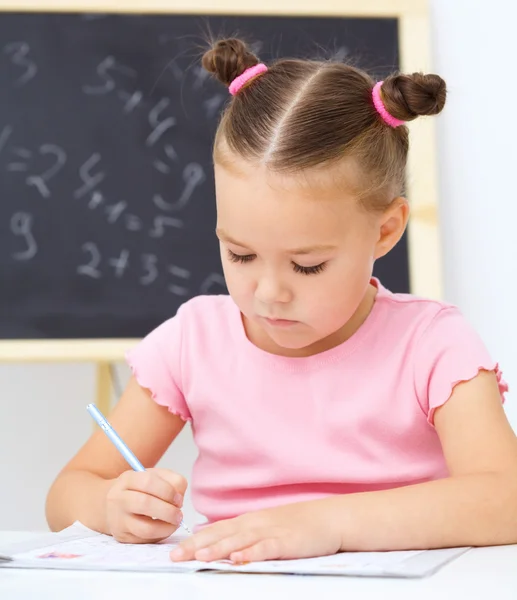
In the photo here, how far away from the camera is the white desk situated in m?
0.60

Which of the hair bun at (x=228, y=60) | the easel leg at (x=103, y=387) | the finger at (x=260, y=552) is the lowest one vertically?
the easel leg at (x=103, y=387)

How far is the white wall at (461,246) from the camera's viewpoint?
220 centimetres

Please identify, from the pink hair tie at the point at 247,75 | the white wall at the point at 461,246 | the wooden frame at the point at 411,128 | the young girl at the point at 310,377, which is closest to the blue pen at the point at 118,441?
the young girl at the point at 310,377

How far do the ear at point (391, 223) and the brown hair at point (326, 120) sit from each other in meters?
0.01

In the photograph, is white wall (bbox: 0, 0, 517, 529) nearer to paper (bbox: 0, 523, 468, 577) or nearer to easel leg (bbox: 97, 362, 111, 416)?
easel leg (bbox: 97, 362, 111, 416)

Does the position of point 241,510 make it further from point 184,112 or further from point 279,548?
point 184,112

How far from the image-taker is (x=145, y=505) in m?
0.86

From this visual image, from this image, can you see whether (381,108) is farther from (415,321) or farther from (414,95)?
(415,321)

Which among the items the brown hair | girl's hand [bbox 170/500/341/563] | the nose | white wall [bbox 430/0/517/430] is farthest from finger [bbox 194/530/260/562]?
white wall [bbox 430/0/517/430]

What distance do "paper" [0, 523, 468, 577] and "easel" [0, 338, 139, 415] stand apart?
3.49 ft

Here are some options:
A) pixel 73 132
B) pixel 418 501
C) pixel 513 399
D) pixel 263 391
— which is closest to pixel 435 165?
pixel 513 399

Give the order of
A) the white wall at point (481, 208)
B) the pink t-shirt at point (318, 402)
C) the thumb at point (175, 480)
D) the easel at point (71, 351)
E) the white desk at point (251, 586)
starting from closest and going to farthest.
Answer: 1. the white desk at point (251, 586)
2. the thumb at point (175, 480)
3. the pink t-shirt at point (318, 402)
4. the easel at point (71, 351)
5. the white wall at point (481, 208)

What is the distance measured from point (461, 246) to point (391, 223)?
3.88 feet

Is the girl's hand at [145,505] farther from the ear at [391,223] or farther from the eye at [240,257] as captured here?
the ear at [391,223]
